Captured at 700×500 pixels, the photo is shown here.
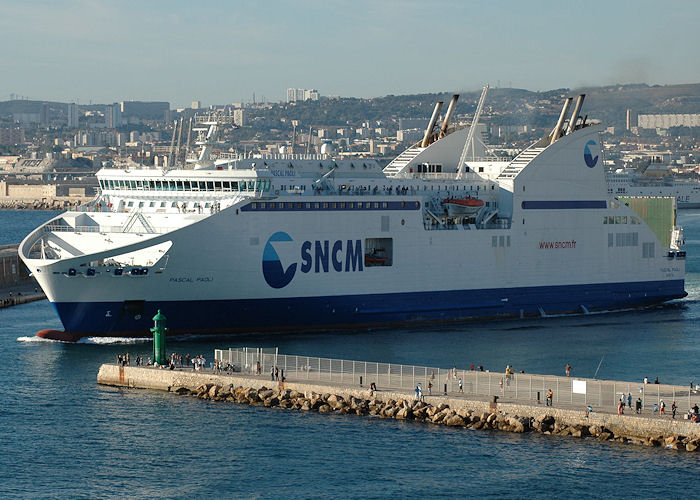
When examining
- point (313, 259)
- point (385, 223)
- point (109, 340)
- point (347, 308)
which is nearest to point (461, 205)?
point (385, 223)

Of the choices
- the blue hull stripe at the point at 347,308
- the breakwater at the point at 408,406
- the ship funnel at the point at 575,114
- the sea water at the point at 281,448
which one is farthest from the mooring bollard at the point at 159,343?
the ship funnel at the point at 575,114

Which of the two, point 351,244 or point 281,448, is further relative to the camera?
point 351,244

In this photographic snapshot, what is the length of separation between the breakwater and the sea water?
44 centimetres

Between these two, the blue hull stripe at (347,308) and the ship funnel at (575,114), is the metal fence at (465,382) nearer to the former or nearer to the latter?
the blue hull stripe at (347,308)

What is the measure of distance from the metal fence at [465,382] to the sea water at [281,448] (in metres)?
1.98

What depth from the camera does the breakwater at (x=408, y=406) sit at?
33.0 m

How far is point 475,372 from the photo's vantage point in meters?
38.0

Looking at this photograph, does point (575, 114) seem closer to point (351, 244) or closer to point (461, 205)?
point (461, 205)

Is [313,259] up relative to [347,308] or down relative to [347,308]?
up

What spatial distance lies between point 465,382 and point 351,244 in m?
13.9

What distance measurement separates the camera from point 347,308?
49.9 meters

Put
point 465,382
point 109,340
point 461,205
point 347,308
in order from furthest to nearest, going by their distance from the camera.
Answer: point 461,205 < point 347,308 < point 109,340 < point 465,382

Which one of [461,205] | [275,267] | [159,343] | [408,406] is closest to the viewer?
[408,406]

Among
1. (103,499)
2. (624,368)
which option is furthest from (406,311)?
(103,499)
